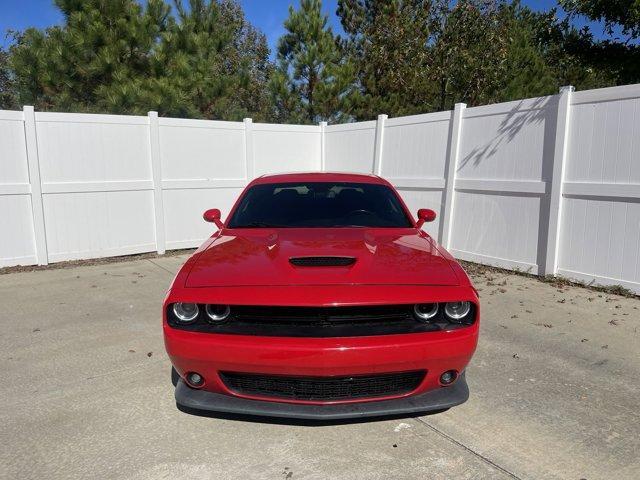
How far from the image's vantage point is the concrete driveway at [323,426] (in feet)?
8.37

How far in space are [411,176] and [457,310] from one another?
612 centimetres

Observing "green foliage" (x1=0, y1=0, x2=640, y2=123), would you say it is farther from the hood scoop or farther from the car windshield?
the hood scoop

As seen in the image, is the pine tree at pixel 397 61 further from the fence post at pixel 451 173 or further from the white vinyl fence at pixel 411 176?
the fence post at pixel 451 173

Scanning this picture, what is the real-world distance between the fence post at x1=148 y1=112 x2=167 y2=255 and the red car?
5.89 m

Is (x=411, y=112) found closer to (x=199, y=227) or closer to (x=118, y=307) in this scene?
(x=199, y=227)

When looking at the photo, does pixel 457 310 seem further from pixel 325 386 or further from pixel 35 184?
pixel 35 184

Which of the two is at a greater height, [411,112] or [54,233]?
[411,112]

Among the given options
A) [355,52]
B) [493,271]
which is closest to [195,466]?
[493,271]

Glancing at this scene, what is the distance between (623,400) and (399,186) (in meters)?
5.98

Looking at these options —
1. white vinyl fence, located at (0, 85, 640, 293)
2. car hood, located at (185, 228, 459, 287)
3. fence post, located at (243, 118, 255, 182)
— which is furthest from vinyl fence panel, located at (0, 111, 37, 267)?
car hood, located at (185, 228, 459, 287)

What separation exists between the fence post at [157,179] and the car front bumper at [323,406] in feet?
20.4

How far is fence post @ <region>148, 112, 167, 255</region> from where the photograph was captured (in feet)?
27.0

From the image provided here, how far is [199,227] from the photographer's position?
9023 mm

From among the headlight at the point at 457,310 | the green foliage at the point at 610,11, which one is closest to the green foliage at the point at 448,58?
the green foliage at the point at 610,11
